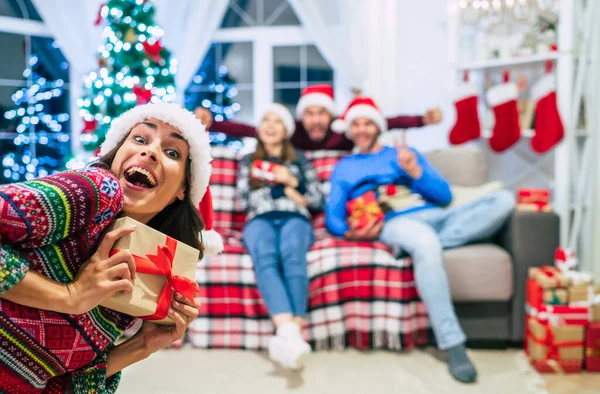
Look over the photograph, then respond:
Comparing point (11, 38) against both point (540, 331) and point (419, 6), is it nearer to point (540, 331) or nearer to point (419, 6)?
point (419, 6)

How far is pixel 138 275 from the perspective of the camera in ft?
2.83

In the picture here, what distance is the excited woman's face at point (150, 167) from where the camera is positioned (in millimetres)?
907

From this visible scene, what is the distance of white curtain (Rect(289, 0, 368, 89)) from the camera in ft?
12.1

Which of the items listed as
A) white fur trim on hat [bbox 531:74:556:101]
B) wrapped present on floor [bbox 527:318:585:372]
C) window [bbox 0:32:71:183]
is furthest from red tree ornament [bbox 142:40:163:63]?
wrapped present on floor [bbox 527:318:585:372]

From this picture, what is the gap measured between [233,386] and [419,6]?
110 inches

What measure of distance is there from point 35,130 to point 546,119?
11.0 ft

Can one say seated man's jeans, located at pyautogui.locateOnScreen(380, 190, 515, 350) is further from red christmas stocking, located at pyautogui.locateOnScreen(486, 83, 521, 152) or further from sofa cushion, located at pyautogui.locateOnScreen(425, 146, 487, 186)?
red christmas stocking, located at pyautogui.locateOnScreen(486, 83, 521, 152)

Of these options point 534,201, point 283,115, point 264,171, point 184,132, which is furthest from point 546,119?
point 184,132

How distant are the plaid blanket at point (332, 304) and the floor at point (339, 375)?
64 millimetres

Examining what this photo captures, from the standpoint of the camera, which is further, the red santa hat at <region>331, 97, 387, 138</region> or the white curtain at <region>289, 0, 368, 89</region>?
the white curtain at <region>289, 0, 368, 89</region>

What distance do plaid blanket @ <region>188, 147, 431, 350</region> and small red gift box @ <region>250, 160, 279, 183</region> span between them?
1.39 feet

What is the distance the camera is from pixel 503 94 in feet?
9.91

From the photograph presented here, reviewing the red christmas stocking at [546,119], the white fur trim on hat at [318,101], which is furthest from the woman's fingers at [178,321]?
the red christmas stocking at [546,119]

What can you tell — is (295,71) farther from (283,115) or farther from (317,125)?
(283,115)
